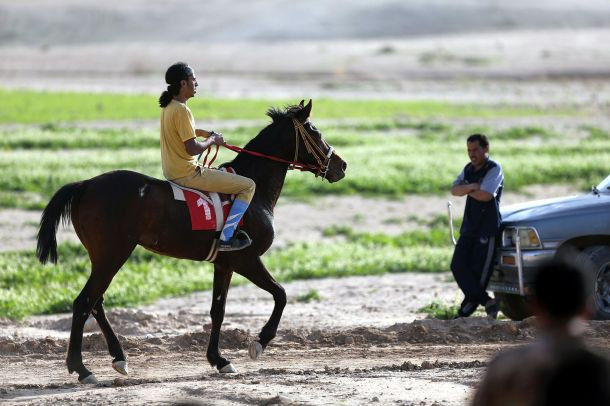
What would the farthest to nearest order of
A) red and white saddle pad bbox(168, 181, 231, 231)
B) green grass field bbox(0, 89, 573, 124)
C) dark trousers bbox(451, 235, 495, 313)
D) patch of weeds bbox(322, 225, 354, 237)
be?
green grass field bbox(0, 89, 573, 124) → patch of weeds bbox(322, 225, 354, 237) → dark trousers bbox(451, 235, 495, 313) → red and white saddle pad bbox(168, 181, 231, 231)

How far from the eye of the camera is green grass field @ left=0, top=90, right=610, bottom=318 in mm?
16750

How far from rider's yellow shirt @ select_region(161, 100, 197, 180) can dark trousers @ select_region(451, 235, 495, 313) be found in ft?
12.0

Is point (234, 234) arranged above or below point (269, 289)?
above

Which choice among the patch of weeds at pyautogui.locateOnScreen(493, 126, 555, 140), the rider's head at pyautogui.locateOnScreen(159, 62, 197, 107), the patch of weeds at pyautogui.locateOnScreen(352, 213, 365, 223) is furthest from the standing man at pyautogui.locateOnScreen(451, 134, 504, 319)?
the patch of weeds at pyautogui.locateOnScreen(493, 126, 555, 140)

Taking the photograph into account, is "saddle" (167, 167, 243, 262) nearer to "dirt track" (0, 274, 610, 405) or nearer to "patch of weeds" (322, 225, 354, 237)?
"dirt track" (0, 274, 610, 405)

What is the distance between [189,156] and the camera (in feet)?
35.3

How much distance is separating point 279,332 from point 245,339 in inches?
23.2

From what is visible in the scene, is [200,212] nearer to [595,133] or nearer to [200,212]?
[200,212]

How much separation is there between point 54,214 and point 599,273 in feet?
18.4

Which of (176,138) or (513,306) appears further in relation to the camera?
(513,306)

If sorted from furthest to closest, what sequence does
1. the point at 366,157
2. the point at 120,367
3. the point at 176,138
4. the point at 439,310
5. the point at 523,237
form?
1. the point at 366,157
2. the point at 439,310
3. the point at 523,237
4. the point at 176,138
5. the point at 120,367

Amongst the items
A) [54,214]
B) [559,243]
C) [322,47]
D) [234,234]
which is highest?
[322,47]

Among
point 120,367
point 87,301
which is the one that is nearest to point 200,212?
point 87,301

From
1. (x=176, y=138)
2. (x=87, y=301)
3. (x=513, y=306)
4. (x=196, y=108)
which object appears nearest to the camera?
(x=87, y=301)
